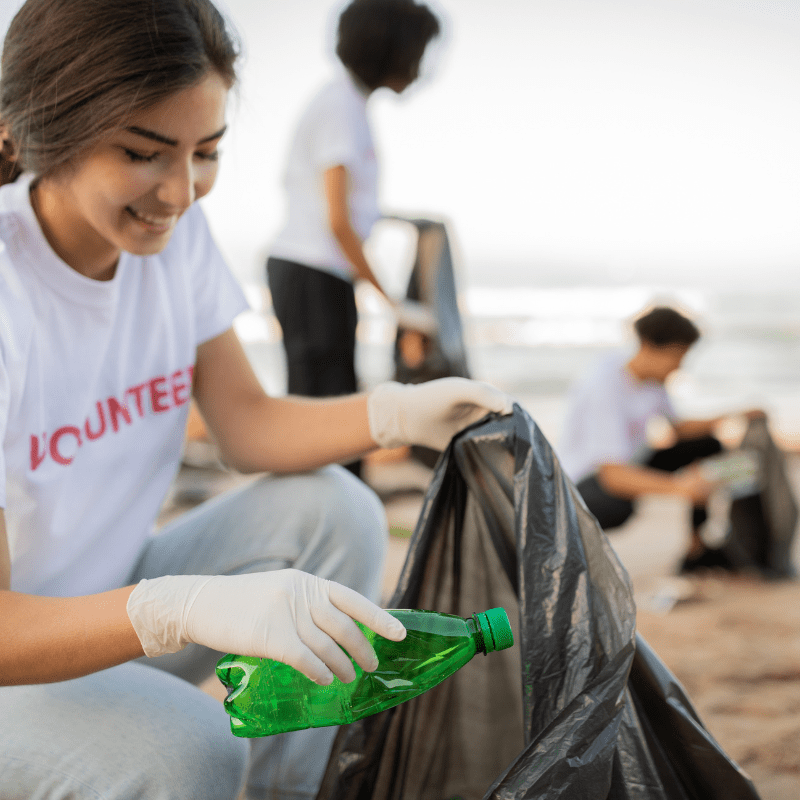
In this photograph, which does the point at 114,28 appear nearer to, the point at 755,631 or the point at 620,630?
the point at 620,630

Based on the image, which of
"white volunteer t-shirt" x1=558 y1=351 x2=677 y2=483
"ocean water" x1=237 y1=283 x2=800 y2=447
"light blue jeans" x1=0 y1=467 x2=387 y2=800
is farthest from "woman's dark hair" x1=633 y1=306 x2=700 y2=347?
"ocean water" x1=237 y1=283 x2=800 y2=447

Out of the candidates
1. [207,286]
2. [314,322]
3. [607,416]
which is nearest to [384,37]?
[314,322]

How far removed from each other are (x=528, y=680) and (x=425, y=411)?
0.38 m

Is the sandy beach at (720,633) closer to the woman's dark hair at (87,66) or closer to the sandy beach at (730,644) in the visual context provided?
the sandy beach at (730,644)

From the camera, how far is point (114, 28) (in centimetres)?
75

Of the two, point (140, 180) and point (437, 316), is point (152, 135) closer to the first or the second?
point (140, 180)

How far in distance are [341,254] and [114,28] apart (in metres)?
1.30

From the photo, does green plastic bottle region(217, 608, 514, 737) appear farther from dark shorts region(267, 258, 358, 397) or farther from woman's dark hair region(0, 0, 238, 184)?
dark shorts region(267, 258, 358, 397)

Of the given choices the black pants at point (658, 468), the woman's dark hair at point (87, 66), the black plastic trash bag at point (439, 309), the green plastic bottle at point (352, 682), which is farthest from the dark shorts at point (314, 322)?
the green plastic bottle at point (352, 682)

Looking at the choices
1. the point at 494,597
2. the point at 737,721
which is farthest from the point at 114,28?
the point at 737,721

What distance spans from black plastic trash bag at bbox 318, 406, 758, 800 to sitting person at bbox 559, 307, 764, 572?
138cm

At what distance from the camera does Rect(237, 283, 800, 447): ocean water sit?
23.9 ft

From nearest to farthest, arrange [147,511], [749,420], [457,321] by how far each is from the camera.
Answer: [147,511] → [749,420] → [457,321]

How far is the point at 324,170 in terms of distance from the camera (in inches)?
75.9
